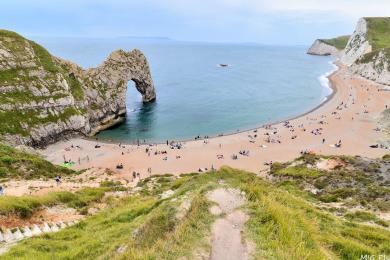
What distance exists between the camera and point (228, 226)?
12523 millimetres

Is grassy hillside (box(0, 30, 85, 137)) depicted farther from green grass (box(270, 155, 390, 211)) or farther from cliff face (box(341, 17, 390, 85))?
cliff face (box(341, 17, 390, 85))

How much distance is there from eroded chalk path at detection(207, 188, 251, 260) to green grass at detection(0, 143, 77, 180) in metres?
31.4

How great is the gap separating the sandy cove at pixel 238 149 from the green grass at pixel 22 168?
4.01 meters

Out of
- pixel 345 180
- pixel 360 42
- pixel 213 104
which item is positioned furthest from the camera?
pixel 360 42

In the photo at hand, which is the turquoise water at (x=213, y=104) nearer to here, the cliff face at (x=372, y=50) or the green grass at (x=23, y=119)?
the green grass at (x=23, y=119)

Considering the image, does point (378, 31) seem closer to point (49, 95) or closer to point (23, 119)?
point (49, 95)

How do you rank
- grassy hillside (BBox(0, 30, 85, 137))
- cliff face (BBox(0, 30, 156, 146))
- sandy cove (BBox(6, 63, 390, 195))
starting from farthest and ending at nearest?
cliff face (BBox(0, 30, 156, 146))
grassy hillside (BBox(0, 30, 85, 137))
sandy cove (BBox(6, 63, 390, 195))

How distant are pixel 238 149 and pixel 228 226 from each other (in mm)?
54187

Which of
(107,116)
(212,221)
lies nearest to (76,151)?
(107,116)

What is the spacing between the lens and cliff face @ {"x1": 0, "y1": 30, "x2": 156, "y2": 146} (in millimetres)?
64375

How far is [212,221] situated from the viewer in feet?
41.8

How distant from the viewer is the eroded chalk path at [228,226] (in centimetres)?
1099

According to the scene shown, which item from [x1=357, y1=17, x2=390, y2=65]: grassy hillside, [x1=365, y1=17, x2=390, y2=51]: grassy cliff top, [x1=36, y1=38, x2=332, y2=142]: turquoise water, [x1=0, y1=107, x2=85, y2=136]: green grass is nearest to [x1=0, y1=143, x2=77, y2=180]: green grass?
[x1=0, y1=107, x2=85, y2=136]: green grass

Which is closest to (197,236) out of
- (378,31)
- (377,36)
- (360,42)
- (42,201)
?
(42,201)
